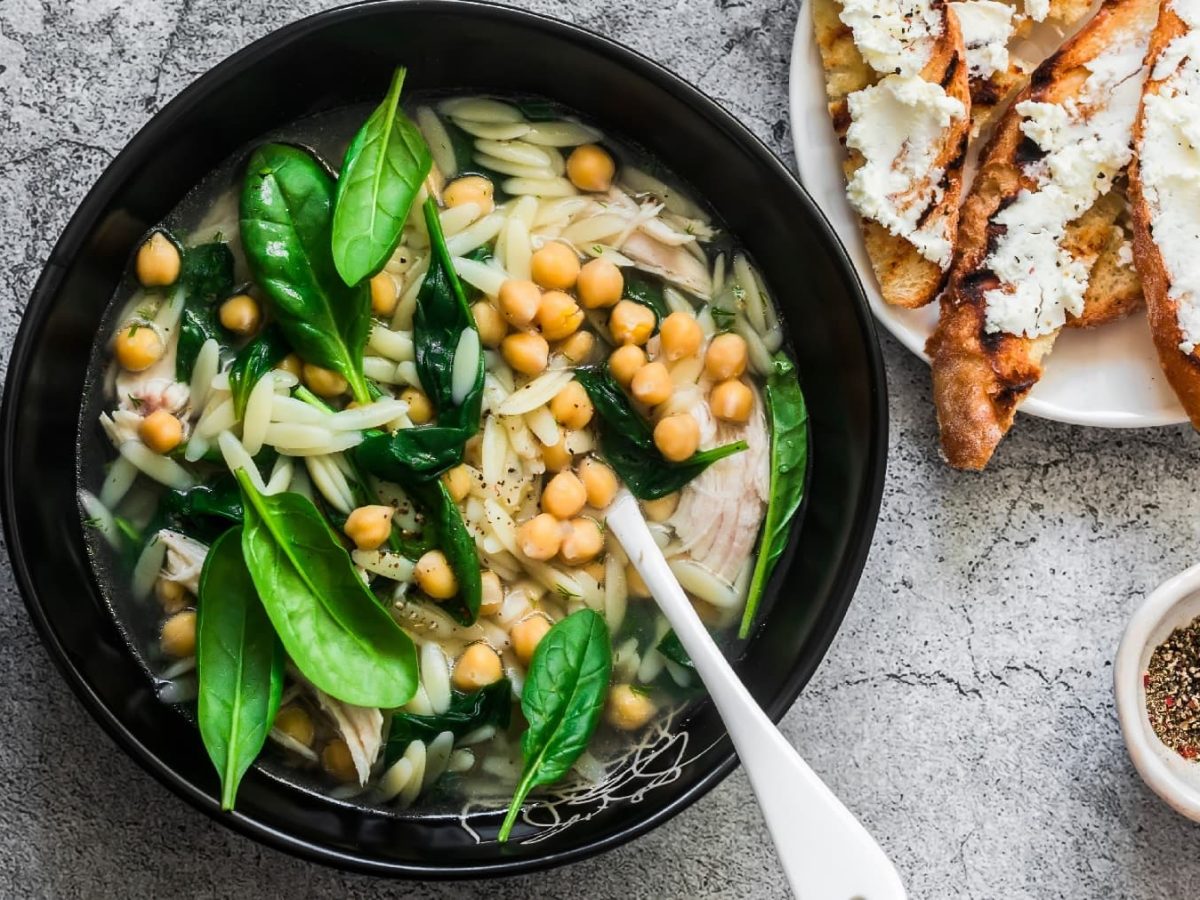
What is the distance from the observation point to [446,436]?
229cm

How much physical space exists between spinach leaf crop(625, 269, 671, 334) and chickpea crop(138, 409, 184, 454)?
3.13 feet

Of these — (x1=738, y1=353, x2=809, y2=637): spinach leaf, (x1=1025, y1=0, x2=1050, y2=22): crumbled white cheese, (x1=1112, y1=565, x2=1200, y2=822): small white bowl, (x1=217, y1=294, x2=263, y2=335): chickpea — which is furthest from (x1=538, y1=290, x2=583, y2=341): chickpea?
(x1=1112, y1=565, x2=1200, y2=822): small white bowl

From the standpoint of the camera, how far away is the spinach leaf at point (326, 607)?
2.11m

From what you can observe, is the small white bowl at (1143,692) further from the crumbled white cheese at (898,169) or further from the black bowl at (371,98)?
the crumbled white cheese at (898,169)

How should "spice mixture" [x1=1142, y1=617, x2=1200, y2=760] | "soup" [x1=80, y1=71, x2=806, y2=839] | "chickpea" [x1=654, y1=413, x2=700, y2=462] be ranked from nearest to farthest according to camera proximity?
"soup" [x1=80, y1=71, x2=806, y2=839] → "chickpea" [x1=654, y1=413, x2=700, y2=462] → "spice mixture" [x1=1142, y1=617, x2=1200, y2=760]

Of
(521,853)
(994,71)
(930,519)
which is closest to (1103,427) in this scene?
(930,519)

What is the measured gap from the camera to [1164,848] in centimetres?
277

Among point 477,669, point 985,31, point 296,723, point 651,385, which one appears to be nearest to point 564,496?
point 651,385

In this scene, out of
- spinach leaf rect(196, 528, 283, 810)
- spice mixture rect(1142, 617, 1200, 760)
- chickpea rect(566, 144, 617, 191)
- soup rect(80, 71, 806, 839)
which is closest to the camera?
spinach leaf rect(196, 528, 283, 810)

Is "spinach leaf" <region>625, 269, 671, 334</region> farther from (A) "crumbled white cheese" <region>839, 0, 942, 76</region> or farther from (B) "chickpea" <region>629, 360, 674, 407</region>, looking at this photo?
(A) "crumbled white cheese" <region>839, 0, 942, 76</region>

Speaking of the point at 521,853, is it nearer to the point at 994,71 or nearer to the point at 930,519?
the point at 930,519

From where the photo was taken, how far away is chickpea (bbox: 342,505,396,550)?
2266mm

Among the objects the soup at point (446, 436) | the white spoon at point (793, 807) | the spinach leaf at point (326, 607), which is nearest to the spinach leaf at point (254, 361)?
the soup at point (446, 436)

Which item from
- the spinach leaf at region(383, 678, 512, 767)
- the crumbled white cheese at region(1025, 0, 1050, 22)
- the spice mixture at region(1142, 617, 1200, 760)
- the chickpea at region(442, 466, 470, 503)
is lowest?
the spice mixture at region(1142, 617, 1200, 760)
